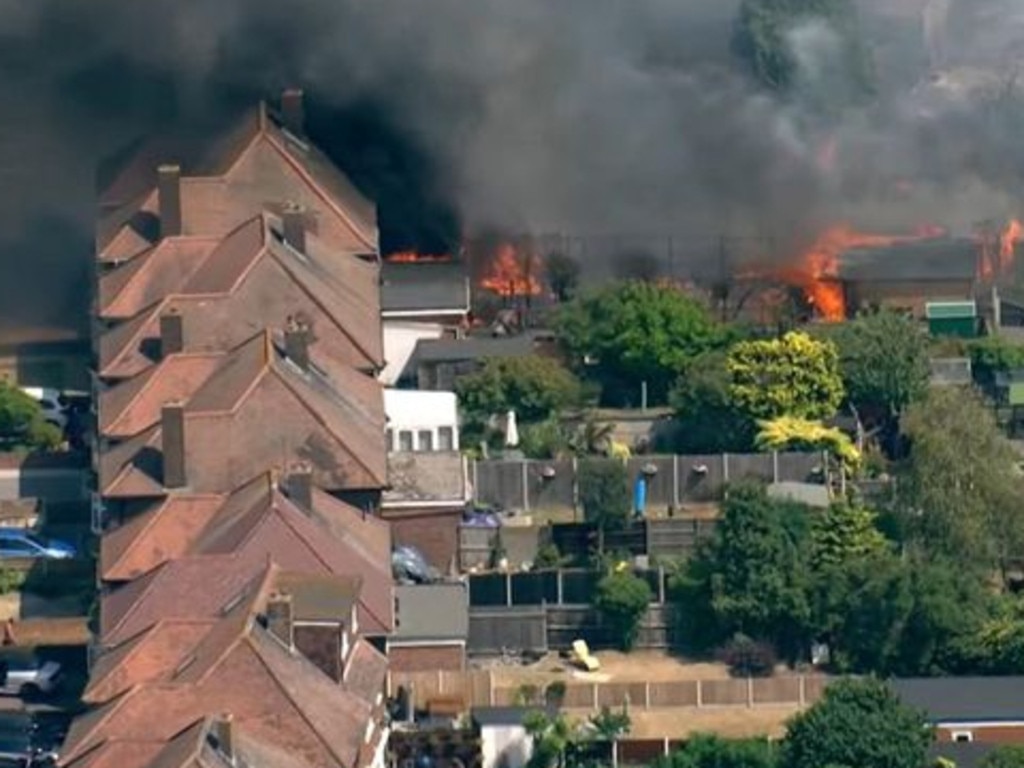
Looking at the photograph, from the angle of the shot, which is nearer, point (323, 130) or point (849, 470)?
point (849, 470)

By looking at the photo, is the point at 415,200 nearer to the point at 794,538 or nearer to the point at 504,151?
the point at 504,151

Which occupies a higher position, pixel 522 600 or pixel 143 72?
pixel 143 72

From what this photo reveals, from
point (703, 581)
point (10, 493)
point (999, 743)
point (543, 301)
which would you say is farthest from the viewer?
point (543, 301)

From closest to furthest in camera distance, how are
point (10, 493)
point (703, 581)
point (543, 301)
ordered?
point (703, 581) < point (10, 493) < point (543, 301)

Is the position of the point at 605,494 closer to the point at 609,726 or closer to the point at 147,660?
the point at 609,726

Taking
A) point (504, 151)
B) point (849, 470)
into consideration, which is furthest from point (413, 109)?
point (849, 470)
